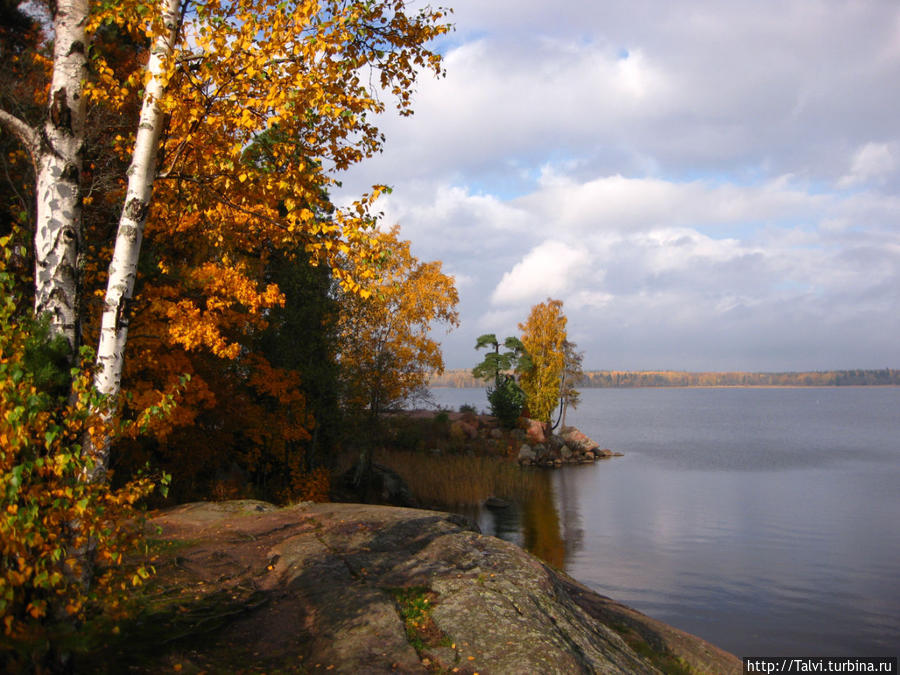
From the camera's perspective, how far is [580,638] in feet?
23.2

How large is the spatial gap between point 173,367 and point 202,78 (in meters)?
9.14

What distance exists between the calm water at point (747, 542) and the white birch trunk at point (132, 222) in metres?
14.3

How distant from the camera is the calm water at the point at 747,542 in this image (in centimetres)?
1584

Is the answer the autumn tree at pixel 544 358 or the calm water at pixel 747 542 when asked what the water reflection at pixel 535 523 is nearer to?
the calm water at pixel 747 542

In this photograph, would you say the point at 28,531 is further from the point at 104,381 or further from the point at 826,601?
the point at 826,601

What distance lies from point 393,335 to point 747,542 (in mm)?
17265

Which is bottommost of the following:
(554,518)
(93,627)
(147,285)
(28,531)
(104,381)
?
(554,518)

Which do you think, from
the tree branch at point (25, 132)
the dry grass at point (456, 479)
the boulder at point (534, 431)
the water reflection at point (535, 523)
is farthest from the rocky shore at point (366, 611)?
the boulder at point (534, 431)

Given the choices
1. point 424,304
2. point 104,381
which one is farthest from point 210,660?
point 424,304

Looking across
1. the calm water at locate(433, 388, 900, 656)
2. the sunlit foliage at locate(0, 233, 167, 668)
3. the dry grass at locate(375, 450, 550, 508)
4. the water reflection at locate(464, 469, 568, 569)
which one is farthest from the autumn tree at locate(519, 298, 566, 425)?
the sunlit foliage at locate(0, 233, 167, 668)

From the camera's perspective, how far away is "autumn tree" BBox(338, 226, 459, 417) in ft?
87.7

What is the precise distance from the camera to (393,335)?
30.1m

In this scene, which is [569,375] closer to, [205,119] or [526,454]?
[526,454]

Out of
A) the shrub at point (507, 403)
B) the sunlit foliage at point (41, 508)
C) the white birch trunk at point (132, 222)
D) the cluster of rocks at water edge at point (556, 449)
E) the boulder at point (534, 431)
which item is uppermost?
the white birch trunk at point (132, 222)
